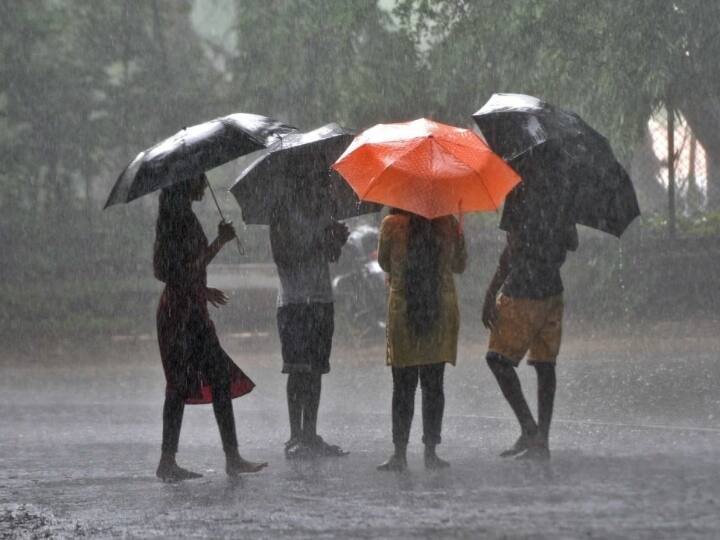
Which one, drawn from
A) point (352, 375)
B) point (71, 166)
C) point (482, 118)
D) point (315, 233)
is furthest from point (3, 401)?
point (71, 166)

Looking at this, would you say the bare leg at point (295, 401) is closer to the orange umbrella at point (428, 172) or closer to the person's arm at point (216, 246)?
the person's arm at point (216, 246)

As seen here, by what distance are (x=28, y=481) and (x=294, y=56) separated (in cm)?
1505

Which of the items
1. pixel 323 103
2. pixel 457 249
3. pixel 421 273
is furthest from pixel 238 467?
pixel 323 103

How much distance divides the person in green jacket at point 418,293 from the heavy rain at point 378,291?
0.02 meters

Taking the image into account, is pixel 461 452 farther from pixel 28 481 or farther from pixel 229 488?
pixel 28 481

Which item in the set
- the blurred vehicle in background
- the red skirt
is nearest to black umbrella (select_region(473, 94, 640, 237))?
the red skirt

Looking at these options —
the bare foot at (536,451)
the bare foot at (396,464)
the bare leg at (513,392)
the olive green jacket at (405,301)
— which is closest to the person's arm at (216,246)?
the olive green jacket at (405,301)

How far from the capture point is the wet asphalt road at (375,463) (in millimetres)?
6762

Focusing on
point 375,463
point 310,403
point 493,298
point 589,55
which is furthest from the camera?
point 589,55

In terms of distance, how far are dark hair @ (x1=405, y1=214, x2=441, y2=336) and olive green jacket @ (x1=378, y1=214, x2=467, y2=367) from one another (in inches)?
1.2

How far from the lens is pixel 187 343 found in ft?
26.4

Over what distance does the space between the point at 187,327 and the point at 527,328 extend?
2.01 m

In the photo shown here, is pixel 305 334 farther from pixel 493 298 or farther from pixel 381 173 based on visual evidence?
pixel 381 173

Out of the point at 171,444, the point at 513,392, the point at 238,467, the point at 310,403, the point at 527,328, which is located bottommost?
the point at 238,467
